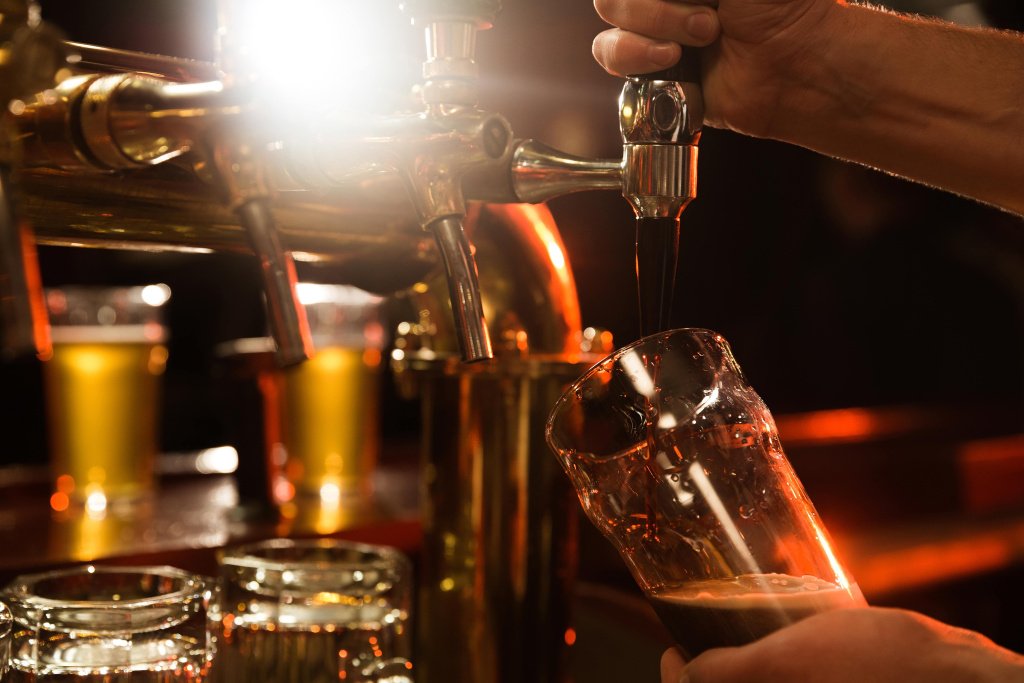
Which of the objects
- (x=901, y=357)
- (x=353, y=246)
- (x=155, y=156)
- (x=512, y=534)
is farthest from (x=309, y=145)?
(x=901, y=357)

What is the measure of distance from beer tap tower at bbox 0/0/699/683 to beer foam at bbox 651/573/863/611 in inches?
6.8

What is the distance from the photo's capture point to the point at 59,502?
1.31m

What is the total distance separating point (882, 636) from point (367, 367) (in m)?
0.97

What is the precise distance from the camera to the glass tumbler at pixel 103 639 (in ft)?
1.95

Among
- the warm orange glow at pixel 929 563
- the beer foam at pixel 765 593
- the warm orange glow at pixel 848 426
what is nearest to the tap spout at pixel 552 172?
the beer foam at pixel 765 593

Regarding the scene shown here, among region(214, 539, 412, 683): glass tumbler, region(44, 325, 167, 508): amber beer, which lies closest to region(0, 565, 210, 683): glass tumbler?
region(214, 539, 412, 683): glass tumbler

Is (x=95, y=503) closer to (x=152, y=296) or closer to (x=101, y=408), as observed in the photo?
(x=101, y=408)

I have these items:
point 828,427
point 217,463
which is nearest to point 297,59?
point 217,463

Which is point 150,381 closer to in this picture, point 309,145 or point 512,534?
point 512,534

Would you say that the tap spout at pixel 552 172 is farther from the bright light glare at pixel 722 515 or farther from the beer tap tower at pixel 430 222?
the bright light glare at pixel 722 515

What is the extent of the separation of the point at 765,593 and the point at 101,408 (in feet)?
3.14

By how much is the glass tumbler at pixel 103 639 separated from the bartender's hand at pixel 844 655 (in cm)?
28

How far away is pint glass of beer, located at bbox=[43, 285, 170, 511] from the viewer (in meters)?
1.28

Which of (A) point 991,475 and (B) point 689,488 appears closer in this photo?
(B) point 689,488
